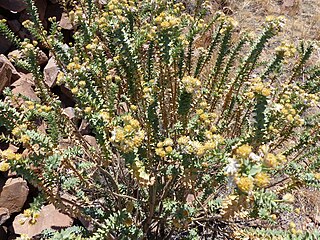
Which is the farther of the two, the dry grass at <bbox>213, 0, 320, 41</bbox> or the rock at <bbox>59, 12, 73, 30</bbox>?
the dry grass at <bbox>213, 0, 320, 41</bbox>

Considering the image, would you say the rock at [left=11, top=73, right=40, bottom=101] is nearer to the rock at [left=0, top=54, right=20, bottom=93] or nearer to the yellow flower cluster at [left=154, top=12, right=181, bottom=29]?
the rock at [left=0, top=54, right=20, bottom=93]

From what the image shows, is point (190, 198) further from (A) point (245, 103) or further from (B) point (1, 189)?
(B) point (1, 189)

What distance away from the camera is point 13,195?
2010 millimetres

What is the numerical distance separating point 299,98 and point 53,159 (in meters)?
1.16

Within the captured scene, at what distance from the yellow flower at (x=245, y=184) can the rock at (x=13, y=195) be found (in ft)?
4.89

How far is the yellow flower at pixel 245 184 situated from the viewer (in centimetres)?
94

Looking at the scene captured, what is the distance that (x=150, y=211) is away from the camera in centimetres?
167

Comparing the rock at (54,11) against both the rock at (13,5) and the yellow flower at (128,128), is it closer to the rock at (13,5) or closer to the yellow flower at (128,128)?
the rock at (13,5)

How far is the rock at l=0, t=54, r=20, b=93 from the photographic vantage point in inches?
86.2

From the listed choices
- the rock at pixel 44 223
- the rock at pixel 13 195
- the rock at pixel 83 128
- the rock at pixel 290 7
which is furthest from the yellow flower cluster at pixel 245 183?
the rock at pixel 290 7

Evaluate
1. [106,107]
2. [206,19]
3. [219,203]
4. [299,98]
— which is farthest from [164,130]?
[206,19]

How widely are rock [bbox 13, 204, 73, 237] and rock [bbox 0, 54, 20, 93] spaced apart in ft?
2.71

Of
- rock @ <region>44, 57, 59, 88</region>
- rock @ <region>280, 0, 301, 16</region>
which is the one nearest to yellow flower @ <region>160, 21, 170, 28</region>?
rock @ <region>44, 57, 59, 88</region>

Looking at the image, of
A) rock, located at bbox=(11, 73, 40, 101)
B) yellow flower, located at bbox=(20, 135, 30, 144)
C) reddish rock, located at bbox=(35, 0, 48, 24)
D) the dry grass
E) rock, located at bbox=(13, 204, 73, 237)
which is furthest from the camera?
the dry grass
